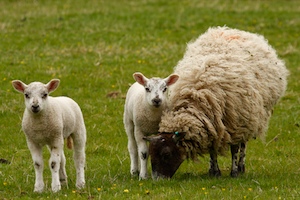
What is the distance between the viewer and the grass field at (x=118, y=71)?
933cm

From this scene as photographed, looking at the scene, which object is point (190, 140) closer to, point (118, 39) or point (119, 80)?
point (119, 80)

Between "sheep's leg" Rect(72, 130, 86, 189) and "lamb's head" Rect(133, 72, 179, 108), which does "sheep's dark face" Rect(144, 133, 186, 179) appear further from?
"sheep's leg" Rect(72, 130, 86, 189)

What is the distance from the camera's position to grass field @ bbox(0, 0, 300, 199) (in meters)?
9.33

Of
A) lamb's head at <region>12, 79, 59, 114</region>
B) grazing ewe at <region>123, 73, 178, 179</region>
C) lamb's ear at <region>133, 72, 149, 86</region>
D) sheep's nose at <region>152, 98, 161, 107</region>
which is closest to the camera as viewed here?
lamb's head at <region>12, 79, 59, 114</region>

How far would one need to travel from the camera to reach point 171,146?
9.73 m

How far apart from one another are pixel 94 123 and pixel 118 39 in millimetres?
7027

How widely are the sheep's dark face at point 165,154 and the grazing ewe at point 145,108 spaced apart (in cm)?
26

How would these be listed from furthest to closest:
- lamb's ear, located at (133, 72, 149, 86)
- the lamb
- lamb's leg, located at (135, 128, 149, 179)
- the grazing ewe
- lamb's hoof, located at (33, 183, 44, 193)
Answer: lamb's leg, located at (135, 128, 149, 179)
lamb's ear, located at (133, 72, 149, 86)
the grazing ewe
lamb's hoof, located at (33, 183, 44, 193)
the lamb

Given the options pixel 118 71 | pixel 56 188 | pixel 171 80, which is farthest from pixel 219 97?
pixel 118 71

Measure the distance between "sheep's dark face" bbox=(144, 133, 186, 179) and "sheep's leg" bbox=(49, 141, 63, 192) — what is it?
136cm

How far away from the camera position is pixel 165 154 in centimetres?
975

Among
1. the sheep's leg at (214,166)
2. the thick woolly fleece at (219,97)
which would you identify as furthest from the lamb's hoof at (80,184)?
the sheep's leg at (214,166)

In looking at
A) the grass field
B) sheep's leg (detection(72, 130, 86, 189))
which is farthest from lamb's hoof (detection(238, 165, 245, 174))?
sheep's leg (detection(72, 130, 86, 189))

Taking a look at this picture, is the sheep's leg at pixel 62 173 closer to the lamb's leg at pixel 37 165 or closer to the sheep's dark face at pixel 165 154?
Result: the lamb's leg at pixel 37 165
